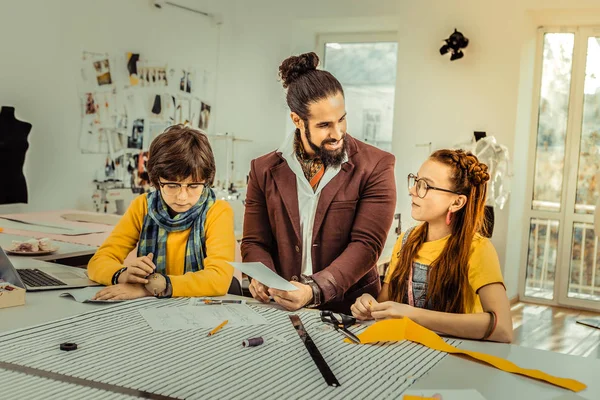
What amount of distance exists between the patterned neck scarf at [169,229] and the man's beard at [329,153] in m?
0.37

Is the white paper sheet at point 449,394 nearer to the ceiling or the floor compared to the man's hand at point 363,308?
nearer to the floor

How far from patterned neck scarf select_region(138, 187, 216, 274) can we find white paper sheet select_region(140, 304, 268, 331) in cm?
36

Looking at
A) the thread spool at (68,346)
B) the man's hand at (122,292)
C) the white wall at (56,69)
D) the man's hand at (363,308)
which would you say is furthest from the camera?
the white wall at (56,69)

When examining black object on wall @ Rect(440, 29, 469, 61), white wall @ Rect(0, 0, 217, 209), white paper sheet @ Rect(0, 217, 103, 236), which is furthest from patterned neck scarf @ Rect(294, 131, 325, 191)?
black object on wall @ Rect(440, 29, 469, 61)

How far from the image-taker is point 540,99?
5.12 metres

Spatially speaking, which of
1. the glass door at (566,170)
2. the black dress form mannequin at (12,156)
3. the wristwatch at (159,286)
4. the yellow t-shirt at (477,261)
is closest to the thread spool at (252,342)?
the wristwatch at (159,286)

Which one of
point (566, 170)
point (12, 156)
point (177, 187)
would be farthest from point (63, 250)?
point (566, 170)

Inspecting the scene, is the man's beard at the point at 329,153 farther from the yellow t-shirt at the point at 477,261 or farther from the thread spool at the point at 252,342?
the thread spool at the point at 252,342

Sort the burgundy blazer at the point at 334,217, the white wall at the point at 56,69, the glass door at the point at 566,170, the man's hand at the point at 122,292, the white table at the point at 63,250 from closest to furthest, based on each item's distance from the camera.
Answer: the man's hand at the point at 122,292
the burgundy blazer at the point at 334,217
the white table at the point at 63,250
the white wall at the point at 56,69
the glass door at the point at 566,170

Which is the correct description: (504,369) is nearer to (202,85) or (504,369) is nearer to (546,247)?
(546,247)

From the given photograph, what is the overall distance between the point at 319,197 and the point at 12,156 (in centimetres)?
264

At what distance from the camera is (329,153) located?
1.87 m

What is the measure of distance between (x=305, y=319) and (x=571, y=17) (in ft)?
13.8

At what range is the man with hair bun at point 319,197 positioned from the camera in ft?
6.00
